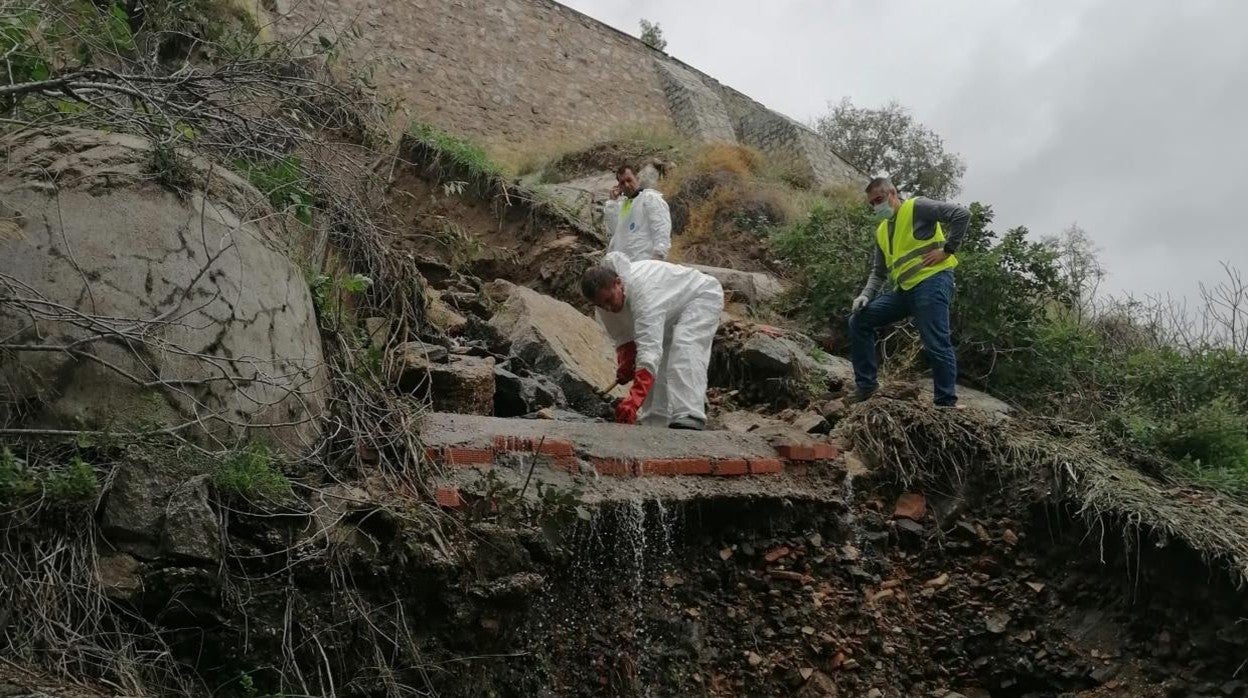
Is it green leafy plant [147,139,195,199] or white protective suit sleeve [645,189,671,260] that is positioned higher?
white protective suit sleeve [645,189,671,260]

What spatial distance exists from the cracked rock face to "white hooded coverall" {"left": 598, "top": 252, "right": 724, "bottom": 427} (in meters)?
2.15

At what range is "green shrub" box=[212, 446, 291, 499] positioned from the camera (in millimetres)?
3438

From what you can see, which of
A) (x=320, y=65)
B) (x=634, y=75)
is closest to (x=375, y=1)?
(x=634, y=75)

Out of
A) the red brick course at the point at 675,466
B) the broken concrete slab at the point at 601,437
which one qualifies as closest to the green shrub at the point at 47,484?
the broken concrete slab at the point at 601,437

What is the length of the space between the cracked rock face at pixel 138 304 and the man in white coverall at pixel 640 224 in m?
3.79

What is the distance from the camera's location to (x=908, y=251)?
661 cm

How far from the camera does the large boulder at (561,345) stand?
6.45m

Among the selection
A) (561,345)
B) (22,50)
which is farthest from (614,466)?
(22,50)

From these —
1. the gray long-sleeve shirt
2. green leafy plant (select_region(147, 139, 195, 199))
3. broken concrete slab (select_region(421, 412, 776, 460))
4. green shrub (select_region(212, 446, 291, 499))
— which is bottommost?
green shrub (select_region(212, 446, 291, 499))

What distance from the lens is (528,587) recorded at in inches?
156

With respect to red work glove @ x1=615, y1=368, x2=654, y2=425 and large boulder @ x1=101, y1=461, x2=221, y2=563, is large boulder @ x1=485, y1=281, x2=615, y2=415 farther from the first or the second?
large boulder @ x1=101, y1=461, x2=221, y2=563

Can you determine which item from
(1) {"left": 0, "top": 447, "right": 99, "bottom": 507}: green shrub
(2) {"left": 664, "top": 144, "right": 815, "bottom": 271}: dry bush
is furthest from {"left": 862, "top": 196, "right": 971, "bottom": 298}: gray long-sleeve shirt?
(1) {"left": 0, "top": 447, "right": 99, "bottom": 507}: green shrub

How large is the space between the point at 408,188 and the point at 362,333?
13.4ft

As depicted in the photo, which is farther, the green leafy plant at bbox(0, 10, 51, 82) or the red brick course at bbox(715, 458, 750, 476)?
the red brick course at bbox(715, 458, 750, 476)
